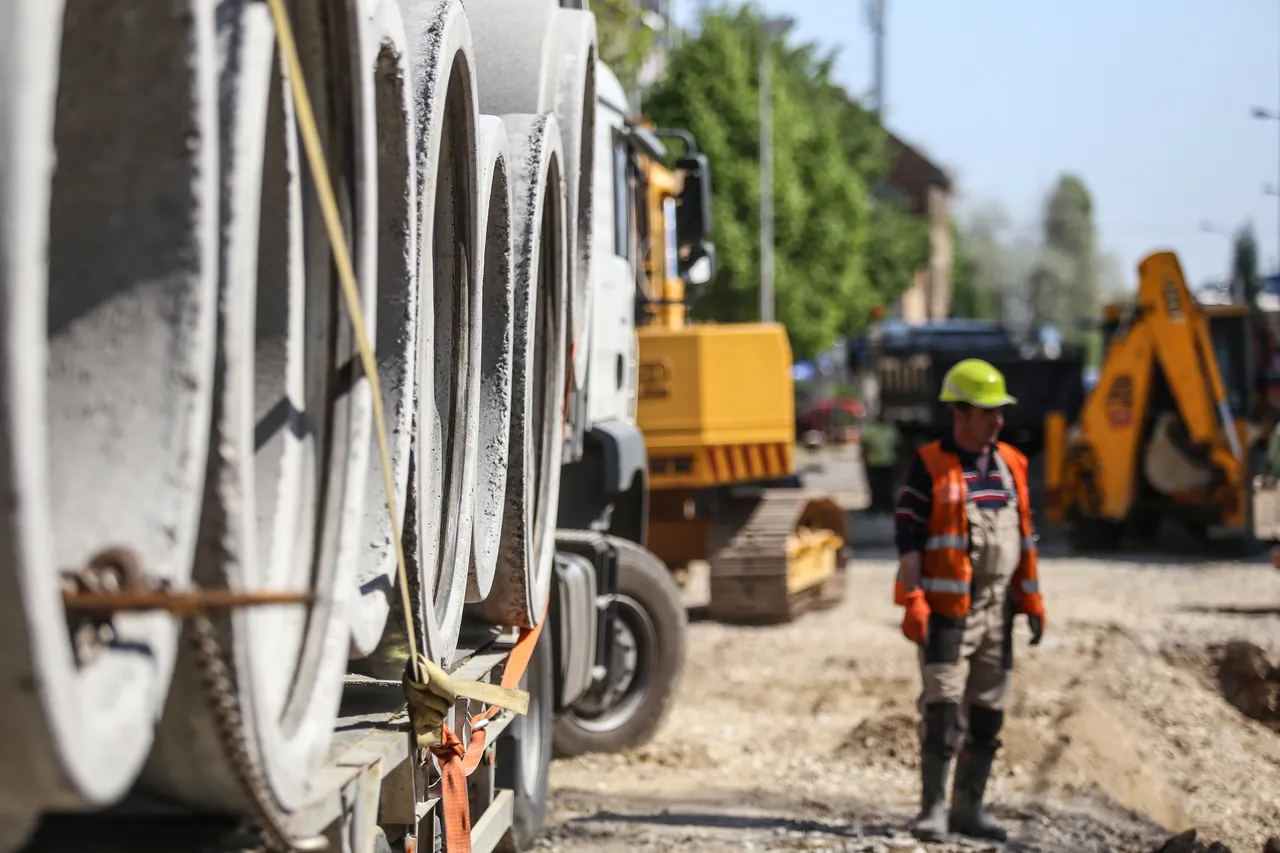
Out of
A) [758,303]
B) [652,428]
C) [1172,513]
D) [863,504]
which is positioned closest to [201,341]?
[652,428]

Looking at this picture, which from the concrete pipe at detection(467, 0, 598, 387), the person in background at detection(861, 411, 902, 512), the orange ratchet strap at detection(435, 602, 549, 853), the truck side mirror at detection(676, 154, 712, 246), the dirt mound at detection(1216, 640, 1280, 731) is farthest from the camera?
the person in background at detection(861, 411, 902, 512)

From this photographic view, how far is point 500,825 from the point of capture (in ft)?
18.4

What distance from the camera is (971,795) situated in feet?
23.1

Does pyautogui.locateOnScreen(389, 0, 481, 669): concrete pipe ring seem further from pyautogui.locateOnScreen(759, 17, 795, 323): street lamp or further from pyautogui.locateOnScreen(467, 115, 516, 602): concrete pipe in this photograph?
pyautogui.locateOnScreen(759, 17, 795, 323): street lamp

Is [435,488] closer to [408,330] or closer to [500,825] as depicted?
[408,330]

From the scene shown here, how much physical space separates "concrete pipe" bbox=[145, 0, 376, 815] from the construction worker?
407 cm

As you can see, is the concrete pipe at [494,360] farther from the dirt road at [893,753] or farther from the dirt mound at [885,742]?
the dirt mound at [885,742]

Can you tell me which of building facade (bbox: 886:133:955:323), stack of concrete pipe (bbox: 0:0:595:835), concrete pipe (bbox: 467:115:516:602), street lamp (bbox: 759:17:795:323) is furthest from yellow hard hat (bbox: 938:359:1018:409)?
building facade (bbox: 886:133:955:323)

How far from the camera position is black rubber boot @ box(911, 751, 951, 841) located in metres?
6.93

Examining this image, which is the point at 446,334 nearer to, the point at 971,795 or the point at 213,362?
the point at 213,362

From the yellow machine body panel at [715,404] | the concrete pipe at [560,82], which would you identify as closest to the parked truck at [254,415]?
the concrete pipe at [560,82]

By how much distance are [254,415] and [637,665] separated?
6171mm

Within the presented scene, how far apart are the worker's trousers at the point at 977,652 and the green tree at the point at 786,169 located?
3205cm

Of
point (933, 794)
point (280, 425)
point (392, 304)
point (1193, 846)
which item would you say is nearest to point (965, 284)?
point (933, 794)
